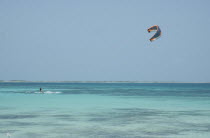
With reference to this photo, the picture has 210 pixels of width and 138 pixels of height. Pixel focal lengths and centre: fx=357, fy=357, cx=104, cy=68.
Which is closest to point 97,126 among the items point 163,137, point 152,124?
point 152,124

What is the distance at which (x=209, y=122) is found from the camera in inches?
741

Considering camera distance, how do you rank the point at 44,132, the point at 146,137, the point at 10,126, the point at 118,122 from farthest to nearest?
the point at 118,122
the point at 10,126
the point at 44,132
the point at 146,137

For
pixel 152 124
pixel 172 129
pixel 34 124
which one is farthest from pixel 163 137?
pixel 34 124

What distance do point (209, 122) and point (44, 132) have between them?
8.84 meters

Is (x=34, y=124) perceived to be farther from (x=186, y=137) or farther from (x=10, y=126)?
(x=186, y=137)

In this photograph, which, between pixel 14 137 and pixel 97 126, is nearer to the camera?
pixel 14 137

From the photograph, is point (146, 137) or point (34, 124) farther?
point (34, 124)

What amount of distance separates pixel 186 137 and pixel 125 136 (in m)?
2.46

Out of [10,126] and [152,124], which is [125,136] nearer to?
[152,124]

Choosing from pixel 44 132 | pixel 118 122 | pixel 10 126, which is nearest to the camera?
pixel 44 132

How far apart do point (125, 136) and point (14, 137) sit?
174 inches

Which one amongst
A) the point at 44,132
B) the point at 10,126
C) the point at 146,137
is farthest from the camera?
the point at 10,126

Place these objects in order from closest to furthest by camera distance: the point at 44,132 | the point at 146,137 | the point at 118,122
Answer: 1. the point at 146,137
2. the point at 44,132
3. the point at 118,122

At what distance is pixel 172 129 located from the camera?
16203 mm
